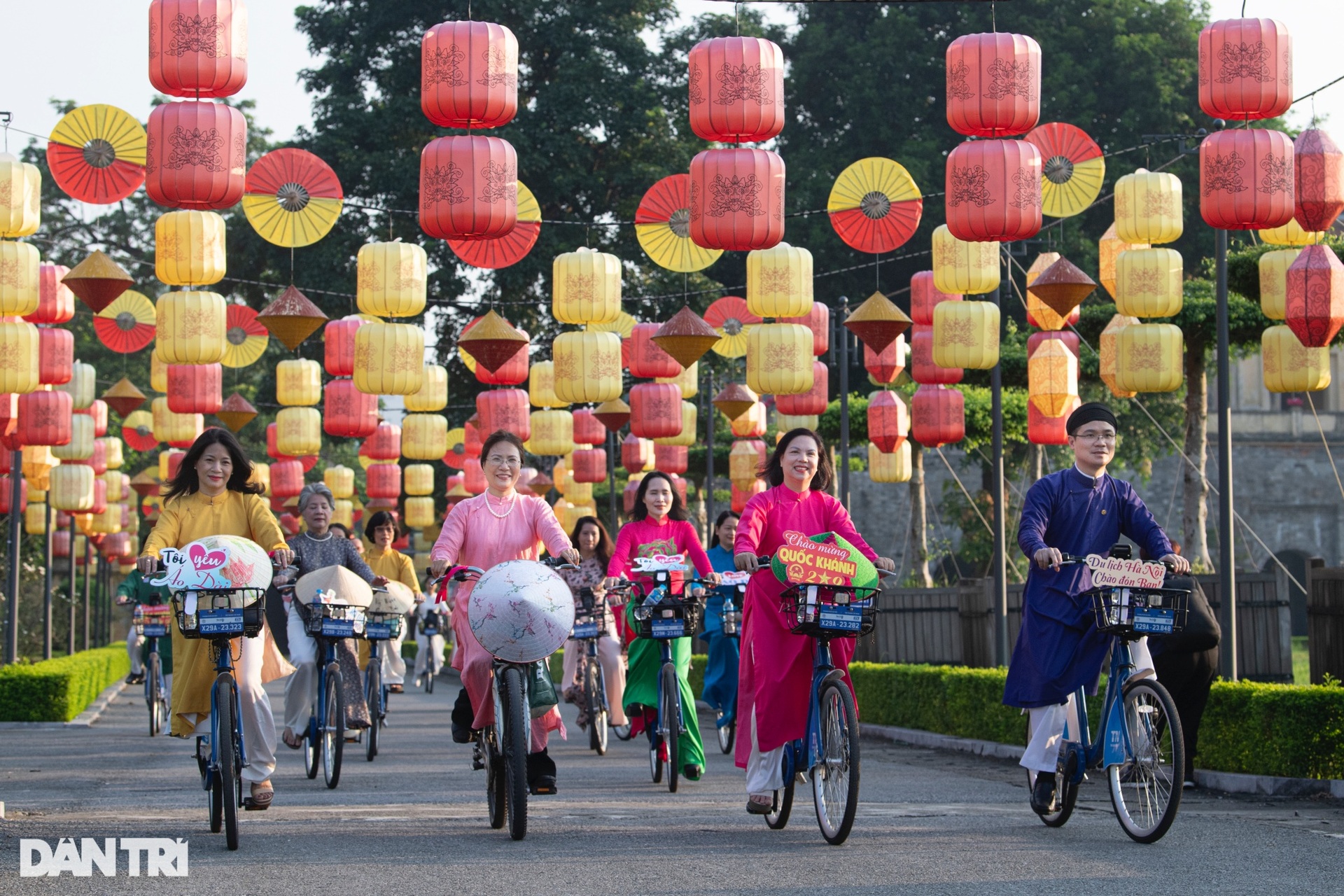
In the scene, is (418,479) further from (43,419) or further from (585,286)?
(585,286)

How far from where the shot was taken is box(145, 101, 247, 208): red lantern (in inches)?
535

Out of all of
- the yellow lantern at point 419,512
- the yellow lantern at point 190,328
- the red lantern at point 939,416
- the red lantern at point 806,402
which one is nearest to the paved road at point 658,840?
the yellow lantern at point 190,328

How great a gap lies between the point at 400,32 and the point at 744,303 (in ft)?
60.4

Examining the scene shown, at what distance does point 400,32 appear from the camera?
3850cm

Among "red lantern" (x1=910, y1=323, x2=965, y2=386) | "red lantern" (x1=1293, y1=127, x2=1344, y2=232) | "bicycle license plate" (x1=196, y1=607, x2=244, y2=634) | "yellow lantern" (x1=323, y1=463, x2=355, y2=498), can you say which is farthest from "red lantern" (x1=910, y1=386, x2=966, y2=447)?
"yellow lantern" (x1=323, y1=463, x2=355, y2=498)

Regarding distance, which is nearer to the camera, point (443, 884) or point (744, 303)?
point (443, 884)

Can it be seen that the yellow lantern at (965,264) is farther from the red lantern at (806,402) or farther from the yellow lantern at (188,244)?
the yellow lantern at (188,244)

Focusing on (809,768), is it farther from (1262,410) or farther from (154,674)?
(1262,410)

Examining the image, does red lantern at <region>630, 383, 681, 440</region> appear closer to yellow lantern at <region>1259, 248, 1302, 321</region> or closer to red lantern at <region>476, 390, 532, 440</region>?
red lantern at <region>476, 390, 532, 440</region>

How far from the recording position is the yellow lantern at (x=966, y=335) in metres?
17.0

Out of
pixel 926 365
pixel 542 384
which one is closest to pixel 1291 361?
pixel 926 365

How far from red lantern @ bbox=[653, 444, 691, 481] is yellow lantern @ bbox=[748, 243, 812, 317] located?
36.7 ft

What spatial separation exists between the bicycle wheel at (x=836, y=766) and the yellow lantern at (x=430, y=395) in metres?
18.0

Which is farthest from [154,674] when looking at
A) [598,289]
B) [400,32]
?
[400,32]
